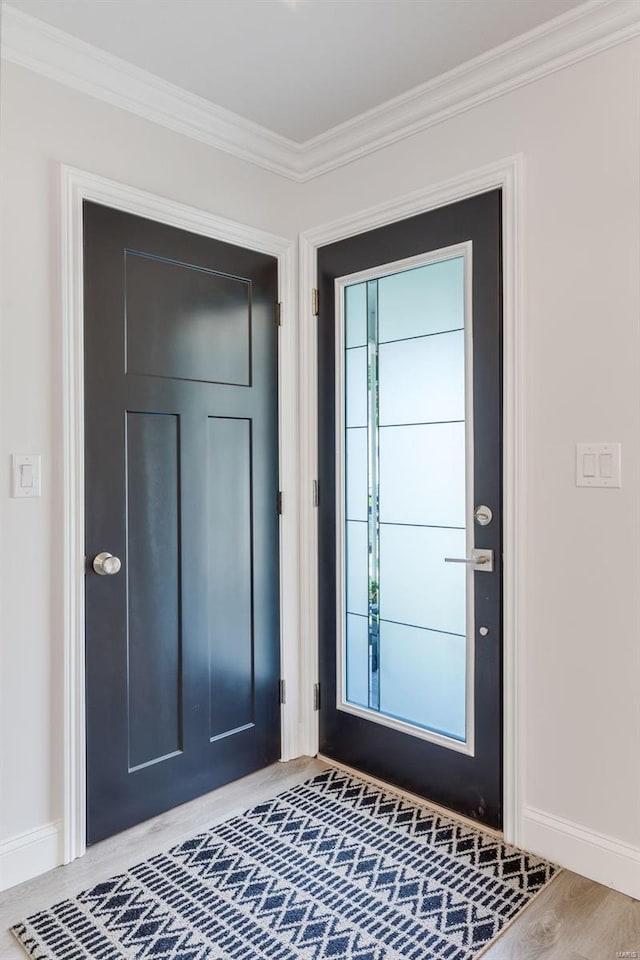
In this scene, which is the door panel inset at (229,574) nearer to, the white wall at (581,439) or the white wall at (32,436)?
the white wall at (32,436)

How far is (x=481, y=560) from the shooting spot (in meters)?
2.12

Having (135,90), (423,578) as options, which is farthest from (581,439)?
(135,90)

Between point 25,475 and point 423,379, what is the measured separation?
137 cm

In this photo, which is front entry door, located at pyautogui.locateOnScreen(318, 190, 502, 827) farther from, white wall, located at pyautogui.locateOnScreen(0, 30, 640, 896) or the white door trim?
the white door trim

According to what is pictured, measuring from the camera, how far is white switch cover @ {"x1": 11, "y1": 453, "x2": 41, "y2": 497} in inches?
73.8

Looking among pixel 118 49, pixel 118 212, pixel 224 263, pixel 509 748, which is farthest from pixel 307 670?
pixel 118 49

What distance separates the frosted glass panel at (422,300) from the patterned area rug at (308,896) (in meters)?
1.72

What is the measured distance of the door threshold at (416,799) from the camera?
2.12 metres

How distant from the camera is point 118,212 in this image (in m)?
2.09

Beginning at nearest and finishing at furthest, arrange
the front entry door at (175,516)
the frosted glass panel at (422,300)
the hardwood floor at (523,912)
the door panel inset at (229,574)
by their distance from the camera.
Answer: the hardwood floor at (523,912) < the front entry door at (175,516) < the frosted glass panel at (422,300) < the door panel inset at (229,574)

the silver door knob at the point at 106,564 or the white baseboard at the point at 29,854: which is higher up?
the silver door knob at the point at 106,564

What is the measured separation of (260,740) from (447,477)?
1.30 m

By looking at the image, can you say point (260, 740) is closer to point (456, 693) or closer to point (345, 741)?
point (345, 741)

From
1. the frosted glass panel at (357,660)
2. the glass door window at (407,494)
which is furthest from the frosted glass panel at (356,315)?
the frosted glass panel at (357,660)
